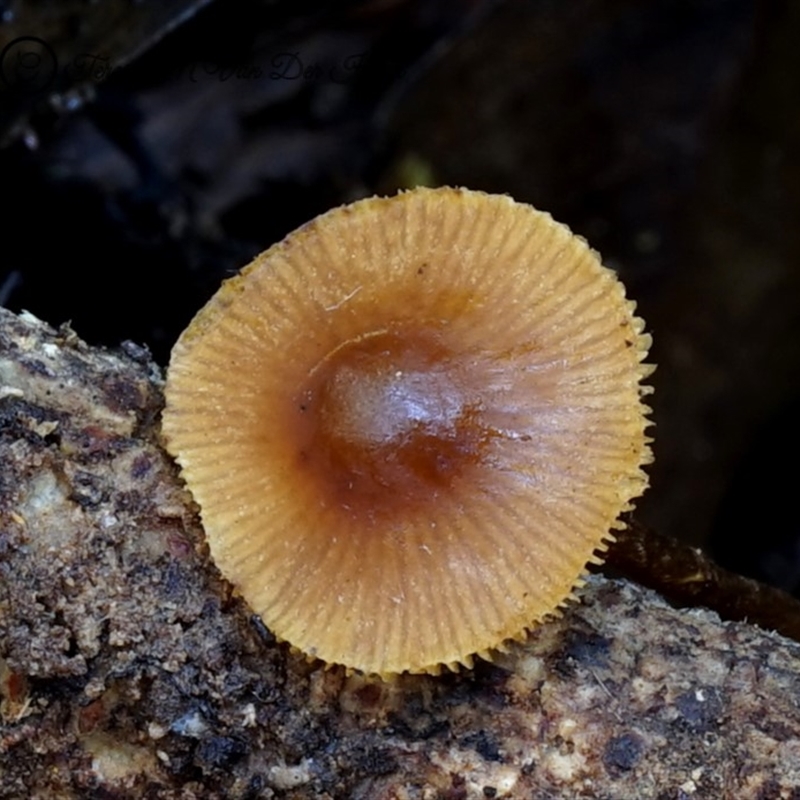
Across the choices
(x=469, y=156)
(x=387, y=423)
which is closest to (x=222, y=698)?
(x=387, y=423)

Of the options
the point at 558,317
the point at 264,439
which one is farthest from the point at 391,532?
the point at 558,317
